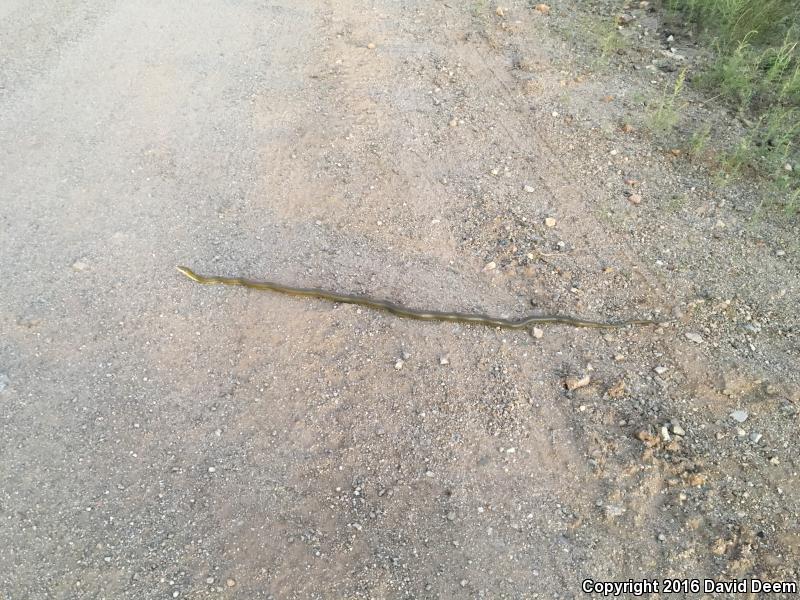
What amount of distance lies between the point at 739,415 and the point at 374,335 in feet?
7.64

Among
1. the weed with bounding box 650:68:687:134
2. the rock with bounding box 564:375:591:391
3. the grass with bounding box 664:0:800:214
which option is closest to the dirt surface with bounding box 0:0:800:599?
the rock with bounding box 564:375:591:391

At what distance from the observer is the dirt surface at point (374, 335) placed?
3209 mm

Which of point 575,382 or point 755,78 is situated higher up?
point 755,78

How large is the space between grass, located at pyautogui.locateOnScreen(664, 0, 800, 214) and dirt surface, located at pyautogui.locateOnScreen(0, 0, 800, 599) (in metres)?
0.33

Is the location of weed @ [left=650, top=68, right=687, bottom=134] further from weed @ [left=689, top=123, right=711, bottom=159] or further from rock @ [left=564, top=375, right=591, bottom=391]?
rock @ [left=564, top=375, right=591, bottom=391]

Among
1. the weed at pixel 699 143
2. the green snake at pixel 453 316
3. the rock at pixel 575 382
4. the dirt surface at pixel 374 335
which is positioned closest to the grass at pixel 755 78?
the weed at pixel 699 143

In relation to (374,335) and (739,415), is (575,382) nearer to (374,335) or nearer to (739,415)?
(739,415)

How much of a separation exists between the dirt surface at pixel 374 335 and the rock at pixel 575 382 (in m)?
0.02

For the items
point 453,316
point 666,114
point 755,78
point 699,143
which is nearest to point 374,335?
point 453,316

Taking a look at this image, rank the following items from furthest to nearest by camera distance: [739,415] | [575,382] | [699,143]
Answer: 1. [699,143]
2. [575,382]
3. [739,415]

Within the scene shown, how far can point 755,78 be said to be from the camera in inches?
255

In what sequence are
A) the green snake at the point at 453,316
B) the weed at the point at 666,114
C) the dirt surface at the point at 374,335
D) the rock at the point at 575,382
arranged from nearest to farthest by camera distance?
1. the dirt surface at the point at 374,335
2. the rock at the point at 575,382
3. the green snake at the point at 453,316
4. the weed at the point at 666,114

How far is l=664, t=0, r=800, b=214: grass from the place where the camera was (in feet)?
18.4

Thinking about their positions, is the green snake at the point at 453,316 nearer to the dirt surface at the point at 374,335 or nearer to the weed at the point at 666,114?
the dirt surface at the point at 374,335
